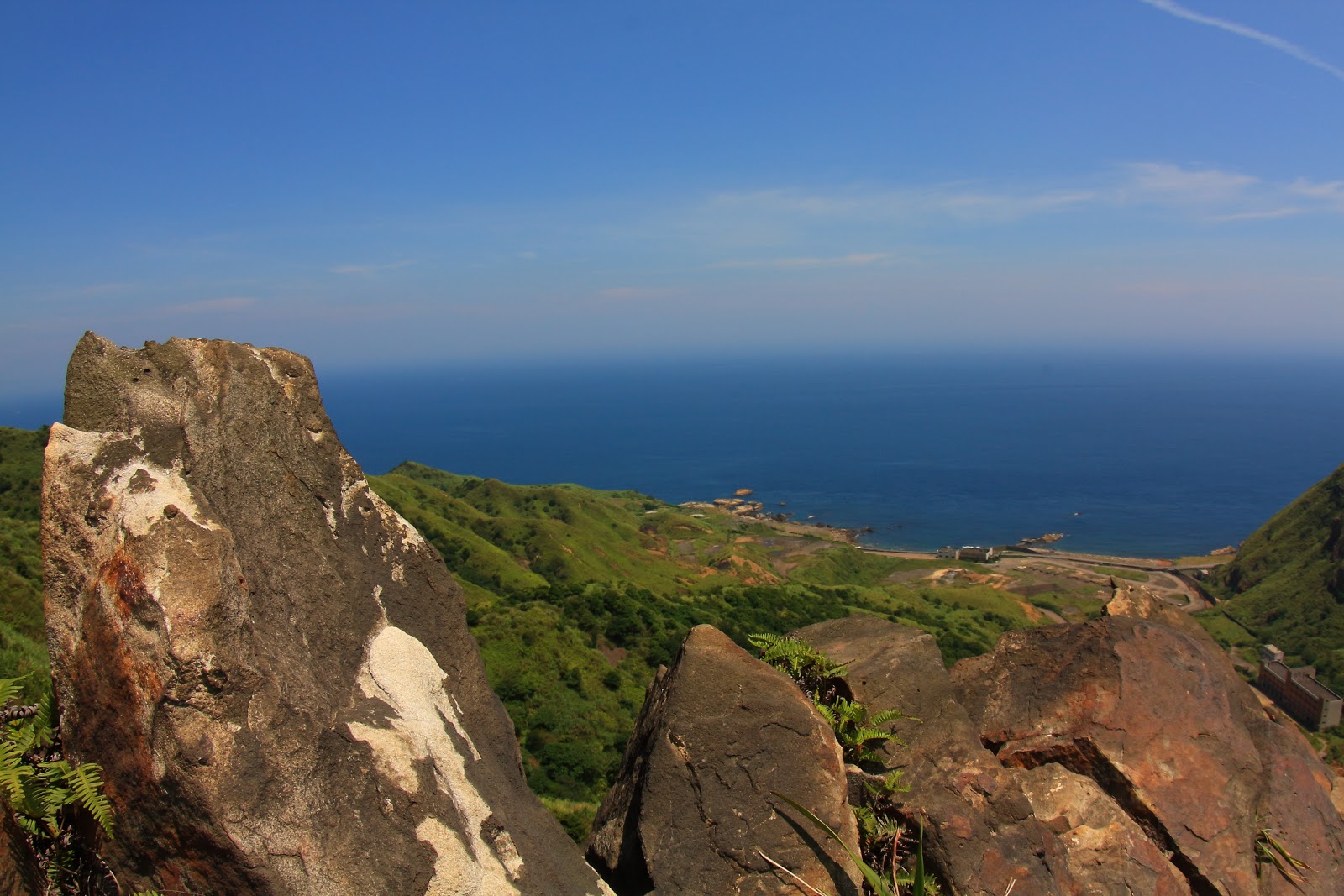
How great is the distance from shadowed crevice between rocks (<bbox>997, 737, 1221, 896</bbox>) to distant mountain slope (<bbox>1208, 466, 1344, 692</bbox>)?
78246 mm

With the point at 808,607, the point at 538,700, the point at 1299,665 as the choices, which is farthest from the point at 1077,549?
the point at 538,700

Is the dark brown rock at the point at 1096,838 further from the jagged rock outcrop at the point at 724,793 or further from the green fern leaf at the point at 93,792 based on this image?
the green fern leaf at the point at 93,792

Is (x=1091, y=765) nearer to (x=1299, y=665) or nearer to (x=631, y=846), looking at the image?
(x=631, y=846)

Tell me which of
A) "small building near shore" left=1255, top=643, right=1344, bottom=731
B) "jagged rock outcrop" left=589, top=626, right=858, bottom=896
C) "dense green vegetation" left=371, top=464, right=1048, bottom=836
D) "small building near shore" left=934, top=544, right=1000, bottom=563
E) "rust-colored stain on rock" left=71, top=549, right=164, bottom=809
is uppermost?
"rust-colored stain on rock" left=71, top=549, right=164, bottom=809

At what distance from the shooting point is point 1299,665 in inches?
2776

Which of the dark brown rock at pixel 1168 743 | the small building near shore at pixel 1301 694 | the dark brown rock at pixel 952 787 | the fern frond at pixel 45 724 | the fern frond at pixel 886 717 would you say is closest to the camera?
the fern frond at pixel 45 724

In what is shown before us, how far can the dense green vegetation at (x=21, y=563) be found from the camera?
9.70 metres

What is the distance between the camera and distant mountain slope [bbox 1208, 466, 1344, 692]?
75875mm

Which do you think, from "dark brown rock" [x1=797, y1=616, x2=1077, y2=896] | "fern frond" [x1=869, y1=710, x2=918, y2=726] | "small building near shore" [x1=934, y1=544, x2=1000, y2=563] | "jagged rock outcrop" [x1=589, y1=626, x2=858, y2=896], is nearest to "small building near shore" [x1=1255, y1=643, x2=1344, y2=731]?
"small building near shore" [x1=934, y1=544, x2=1000, y2=563]

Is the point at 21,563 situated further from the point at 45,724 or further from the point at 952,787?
the point at 952,787

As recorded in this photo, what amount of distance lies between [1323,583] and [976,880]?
4138 inches

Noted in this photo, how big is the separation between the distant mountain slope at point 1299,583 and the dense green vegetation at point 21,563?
86710mm

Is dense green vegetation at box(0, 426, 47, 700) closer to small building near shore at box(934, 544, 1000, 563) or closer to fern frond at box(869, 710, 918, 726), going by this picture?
fern frond at box(869, 710, 918, 726)

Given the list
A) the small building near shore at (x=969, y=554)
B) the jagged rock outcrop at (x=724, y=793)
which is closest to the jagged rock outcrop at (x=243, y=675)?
the jagged rock outcrop at (x=724, y=793)
